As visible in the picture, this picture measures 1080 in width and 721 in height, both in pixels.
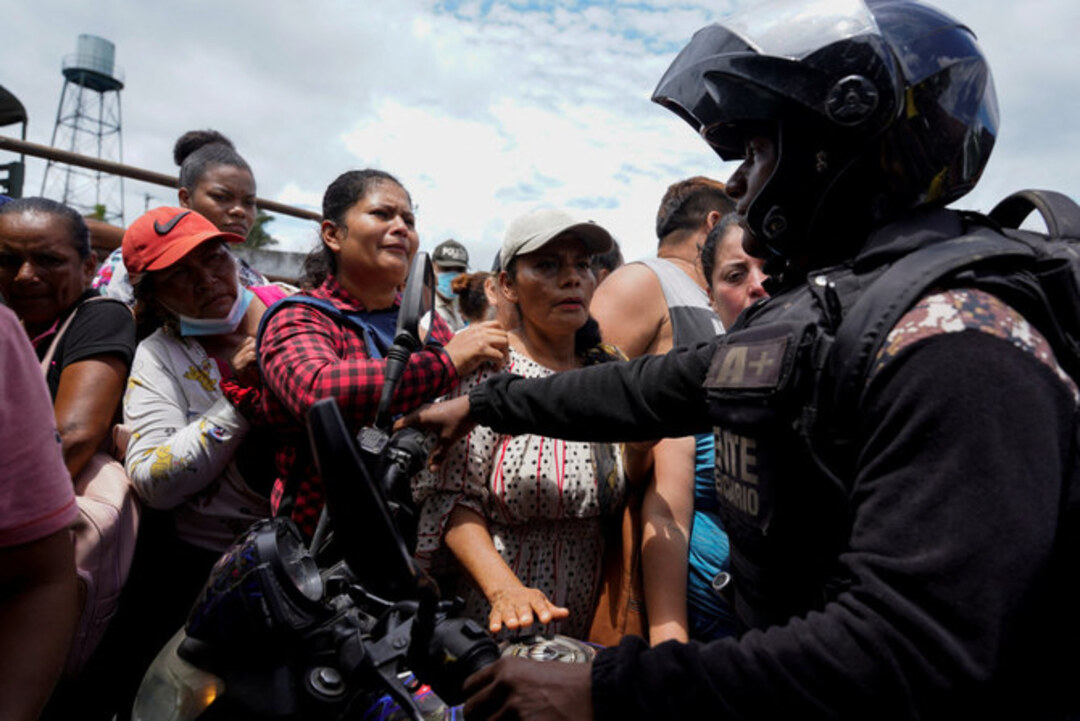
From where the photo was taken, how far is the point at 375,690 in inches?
48.9

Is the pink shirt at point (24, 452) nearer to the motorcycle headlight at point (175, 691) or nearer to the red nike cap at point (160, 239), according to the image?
the motorcycle headlight at point (175, 691)

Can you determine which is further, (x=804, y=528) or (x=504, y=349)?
(x=504, y=349)

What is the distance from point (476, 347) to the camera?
2.23m

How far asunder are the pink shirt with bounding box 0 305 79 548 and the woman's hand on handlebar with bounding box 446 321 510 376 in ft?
3.42

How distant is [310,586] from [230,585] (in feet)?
0.44

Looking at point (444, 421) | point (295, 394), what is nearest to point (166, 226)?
point (295, 394)

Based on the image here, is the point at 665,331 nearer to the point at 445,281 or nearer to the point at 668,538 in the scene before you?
the point at 668,538

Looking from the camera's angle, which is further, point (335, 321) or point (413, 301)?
point (335, 321)

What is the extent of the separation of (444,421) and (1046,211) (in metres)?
1.37

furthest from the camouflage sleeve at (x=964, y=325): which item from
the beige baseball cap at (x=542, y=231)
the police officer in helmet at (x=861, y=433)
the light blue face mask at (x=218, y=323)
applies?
the light blue face mask at (x=218, y=323)

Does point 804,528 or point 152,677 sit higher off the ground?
point 804,528

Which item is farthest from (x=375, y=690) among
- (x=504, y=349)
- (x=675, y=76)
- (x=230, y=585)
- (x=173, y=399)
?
(x=173, y=399)

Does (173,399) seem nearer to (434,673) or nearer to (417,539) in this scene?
(417,539)

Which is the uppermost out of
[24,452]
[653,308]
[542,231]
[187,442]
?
[542,231]
